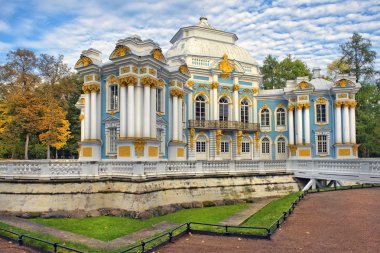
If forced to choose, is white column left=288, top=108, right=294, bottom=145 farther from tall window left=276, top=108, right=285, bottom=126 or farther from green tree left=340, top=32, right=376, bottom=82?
green tree left=340, top=32, right=376, bottom=82

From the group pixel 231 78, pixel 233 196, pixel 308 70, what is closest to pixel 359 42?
pixel 308 70

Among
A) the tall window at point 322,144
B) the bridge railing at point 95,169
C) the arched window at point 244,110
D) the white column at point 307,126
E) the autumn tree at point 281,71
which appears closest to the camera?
the bridge railing at point 95,169

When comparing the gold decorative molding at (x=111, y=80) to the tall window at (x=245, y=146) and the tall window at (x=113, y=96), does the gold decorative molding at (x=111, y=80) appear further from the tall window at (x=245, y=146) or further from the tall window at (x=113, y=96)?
the tall window at (x=245, y=146)

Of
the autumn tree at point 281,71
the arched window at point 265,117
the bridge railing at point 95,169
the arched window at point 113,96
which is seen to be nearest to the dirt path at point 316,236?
the bridge railing at point 95,169

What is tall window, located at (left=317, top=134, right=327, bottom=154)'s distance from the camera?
90.1 ft

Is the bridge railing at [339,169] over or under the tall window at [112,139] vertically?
under

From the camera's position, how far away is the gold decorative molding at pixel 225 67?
29567 mm

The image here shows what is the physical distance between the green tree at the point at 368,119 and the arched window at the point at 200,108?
15.9m

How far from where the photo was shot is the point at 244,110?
3080cm

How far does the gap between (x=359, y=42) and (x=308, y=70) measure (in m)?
9.53

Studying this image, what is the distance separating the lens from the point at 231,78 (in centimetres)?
3022

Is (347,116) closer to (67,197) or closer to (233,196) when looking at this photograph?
(233,196)

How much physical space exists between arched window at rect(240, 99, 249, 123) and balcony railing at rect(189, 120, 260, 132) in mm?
763

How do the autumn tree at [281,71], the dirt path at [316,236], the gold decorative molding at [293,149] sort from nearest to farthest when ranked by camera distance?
1. the dirt path at [316,236]
2. the gold decorative molding at [293,149]
3. the autumn tree at [281,71]
